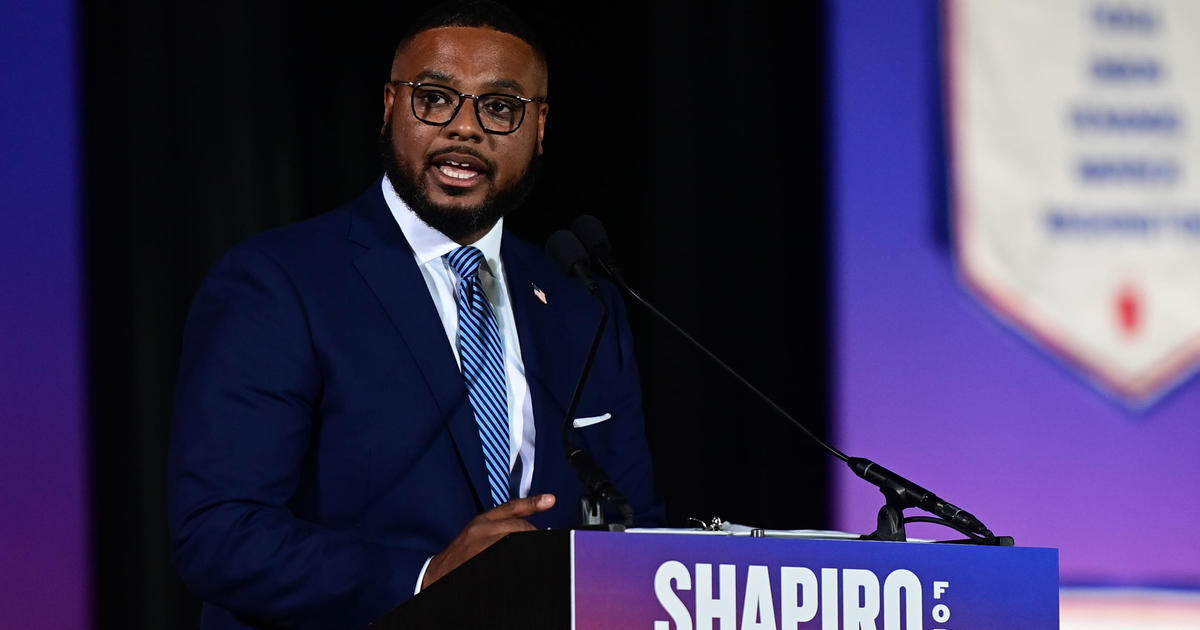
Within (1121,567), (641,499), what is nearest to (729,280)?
(641,499)

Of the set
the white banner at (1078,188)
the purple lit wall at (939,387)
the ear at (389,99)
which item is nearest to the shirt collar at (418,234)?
the ear at (389,99)

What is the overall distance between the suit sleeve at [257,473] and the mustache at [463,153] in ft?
1.05

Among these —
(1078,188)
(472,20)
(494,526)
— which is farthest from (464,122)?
(1078,188)

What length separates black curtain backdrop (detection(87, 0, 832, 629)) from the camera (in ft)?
8.61

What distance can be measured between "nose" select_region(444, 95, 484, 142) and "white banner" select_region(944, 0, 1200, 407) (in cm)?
158

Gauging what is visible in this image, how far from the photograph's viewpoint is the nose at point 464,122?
2078 millimetres

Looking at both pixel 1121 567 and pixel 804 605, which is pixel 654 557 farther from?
pixel 1121 567

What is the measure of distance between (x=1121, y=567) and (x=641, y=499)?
153 cm

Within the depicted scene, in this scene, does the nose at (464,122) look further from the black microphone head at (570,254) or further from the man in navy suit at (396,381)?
the black microphone head at (570,254)

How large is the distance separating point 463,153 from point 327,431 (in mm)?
513

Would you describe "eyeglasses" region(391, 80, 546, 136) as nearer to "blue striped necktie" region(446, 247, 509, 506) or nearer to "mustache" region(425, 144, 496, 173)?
"mustache" region(425, 144, 496, 173)

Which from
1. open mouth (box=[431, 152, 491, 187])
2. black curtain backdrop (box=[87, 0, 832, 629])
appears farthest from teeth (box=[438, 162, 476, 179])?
black curtain backdrop (box=[87, 0, 832, 629])

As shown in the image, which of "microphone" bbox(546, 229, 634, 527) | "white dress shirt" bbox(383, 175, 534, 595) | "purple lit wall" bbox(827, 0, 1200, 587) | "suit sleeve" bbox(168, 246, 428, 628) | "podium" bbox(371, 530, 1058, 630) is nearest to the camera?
"podium" bbox(371, 530, 1058, 630)

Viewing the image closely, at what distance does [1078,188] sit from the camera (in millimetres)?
3305
